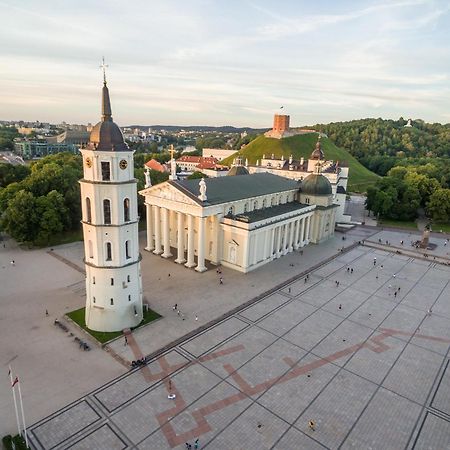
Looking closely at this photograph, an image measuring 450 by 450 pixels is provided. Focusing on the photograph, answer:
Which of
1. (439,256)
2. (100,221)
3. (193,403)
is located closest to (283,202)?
(439,256)

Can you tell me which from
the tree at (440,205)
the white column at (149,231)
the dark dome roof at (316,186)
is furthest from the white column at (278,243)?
the tree at (440,205)

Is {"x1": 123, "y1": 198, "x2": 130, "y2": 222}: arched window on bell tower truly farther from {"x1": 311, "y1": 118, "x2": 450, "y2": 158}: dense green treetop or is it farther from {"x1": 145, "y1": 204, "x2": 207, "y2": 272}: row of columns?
{"x1": 311, "y1": 118, "x2": 450, "y2": 158}: dense green treetop

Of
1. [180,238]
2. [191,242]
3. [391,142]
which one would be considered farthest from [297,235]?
[391,142]

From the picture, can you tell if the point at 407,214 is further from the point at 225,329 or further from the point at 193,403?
the point at 193,403

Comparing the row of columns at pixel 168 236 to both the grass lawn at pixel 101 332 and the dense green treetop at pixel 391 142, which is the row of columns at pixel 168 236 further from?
the dense green treetop at pixel 391 142

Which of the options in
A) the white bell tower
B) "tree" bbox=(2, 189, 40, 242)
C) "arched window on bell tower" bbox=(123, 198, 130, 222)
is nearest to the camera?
the white bell tower

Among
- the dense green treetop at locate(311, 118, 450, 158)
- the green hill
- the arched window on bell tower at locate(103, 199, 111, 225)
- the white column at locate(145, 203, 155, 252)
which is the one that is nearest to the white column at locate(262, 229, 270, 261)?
the white column at locate(145, 203, 155, 252)
